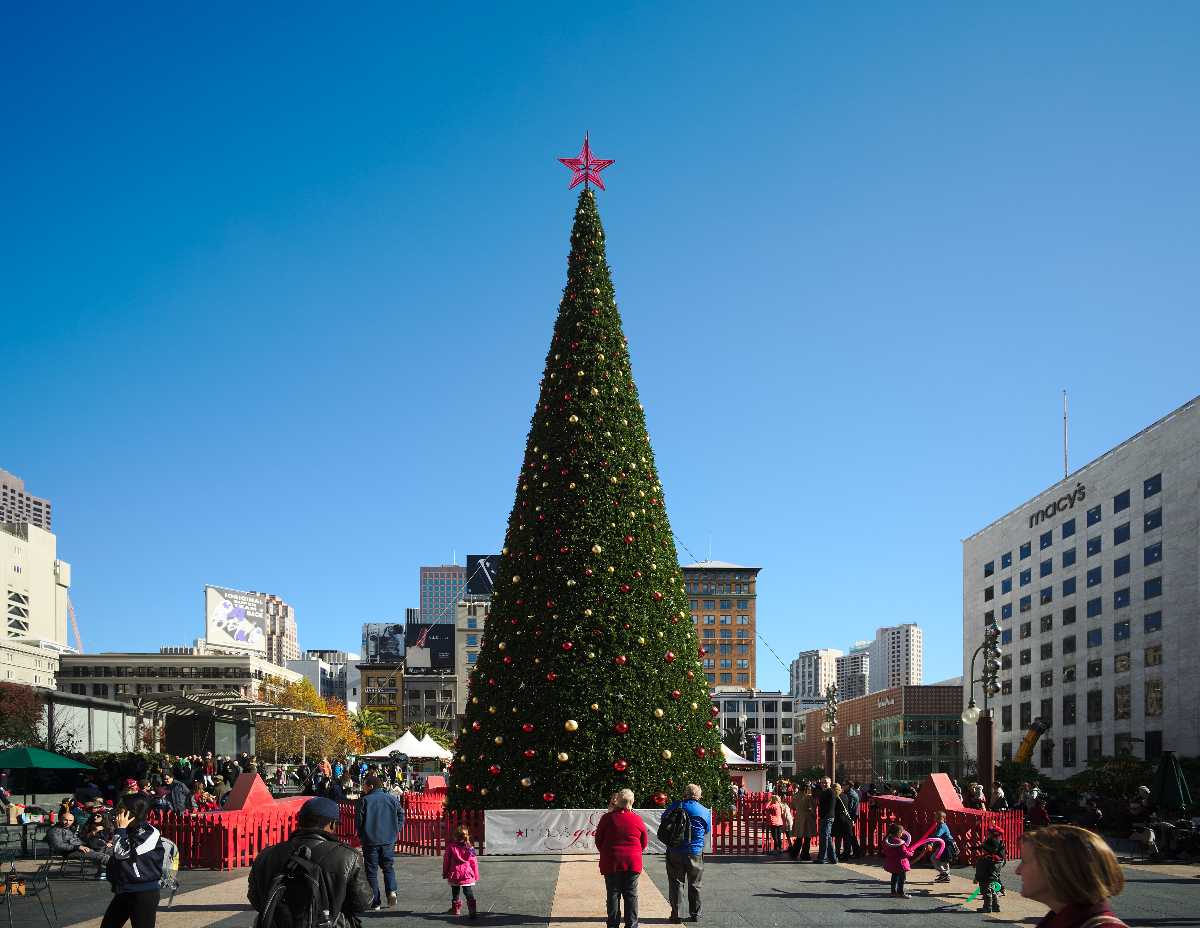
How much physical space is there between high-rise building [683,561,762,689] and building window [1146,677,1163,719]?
109504mm

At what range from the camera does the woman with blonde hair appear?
4238 millimetres

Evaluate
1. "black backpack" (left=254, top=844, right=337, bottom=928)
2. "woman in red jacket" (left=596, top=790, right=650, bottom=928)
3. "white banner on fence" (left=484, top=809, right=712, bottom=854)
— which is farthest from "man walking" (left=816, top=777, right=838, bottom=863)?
"black backpack" (left=254, top=844, right=337, bottom=928)

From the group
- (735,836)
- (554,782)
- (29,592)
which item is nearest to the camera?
(554,782)

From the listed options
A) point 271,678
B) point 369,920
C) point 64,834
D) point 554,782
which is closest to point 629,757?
point 554,782

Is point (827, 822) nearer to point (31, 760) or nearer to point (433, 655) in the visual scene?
point (31, 760)

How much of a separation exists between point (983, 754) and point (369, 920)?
19.3 m

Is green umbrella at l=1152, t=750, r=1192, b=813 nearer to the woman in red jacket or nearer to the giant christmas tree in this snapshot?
the giant christmas tree

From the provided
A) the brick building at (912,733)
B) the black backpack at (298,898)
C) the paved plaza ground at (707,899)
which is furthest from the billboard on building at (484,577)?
the black backpack at (298,898)

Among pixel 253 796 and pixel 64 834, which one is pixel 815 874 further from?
pixel 64 834

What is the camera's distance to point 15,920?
49.6 ft

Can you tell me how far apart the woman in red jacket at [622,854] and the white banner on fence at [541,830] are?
8.50m

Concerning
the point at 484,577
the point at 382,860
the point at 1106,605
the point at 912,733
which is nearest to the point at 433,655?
the point at 484,577

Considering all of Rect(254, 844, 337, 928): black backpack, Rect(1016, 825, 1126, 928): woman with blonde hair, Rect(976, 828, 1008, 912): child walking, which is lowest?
Rect(976, 828, 1008, 912): child walking

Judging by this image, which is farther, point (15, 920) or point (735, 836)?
point (735, 836)
